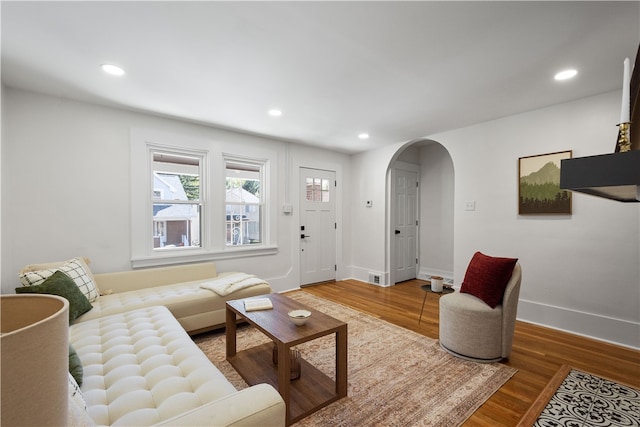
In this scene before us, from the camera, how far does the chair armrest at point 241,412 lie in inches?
37.4

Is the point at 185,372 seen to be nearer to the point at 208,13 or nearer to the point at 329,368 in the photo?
the point at 329,368

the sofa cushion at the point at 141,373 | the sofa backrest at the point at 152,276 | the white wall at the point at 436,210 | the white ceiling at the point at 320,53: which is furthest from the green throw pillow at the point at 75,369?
the white wall at the point at 436,210

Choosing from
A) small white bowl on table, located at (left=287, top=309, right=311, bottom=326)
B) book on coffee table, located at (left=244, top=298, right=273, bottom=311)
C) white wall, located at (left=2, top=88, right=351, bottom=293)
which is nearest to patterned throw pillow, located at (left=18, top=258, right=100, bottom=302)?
white wall, located at (left=2, top=88, right=351, bottom=293)

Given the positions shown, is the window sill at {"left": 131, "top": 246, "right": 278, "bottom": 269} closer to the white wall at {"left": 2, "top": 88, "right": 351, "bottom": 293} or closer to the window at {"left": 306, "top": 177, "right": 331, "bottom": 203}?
the white wall at {"left": 2, "top": 88, "right": 351, "bottom": 293}

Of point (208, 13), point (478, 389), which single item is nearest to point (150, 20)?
point (208, 13)

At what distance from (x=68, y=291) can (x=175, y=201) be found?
1583 mm

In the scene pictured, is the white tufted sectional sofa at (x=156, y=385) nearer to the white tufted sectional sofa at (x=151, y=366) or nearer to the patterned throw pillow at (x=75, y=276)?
the white tufted sectional sofa at (x=151, y=366)

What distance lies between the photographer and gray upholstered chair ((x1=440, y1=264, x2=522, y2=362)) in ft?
7.43

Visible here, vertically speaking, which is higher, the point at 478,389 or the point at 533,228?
the point at 533,228

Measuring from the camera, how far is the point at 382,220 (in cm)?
486

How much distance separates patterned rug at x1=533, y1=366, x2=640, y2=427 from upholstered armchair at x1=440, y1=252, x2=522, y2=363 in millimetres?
444

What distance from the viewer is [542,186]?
3109 mm

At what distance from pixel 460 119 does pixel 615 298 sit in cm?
239

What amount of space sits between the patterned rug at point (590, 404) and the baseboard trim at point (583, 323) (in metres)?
0.96
